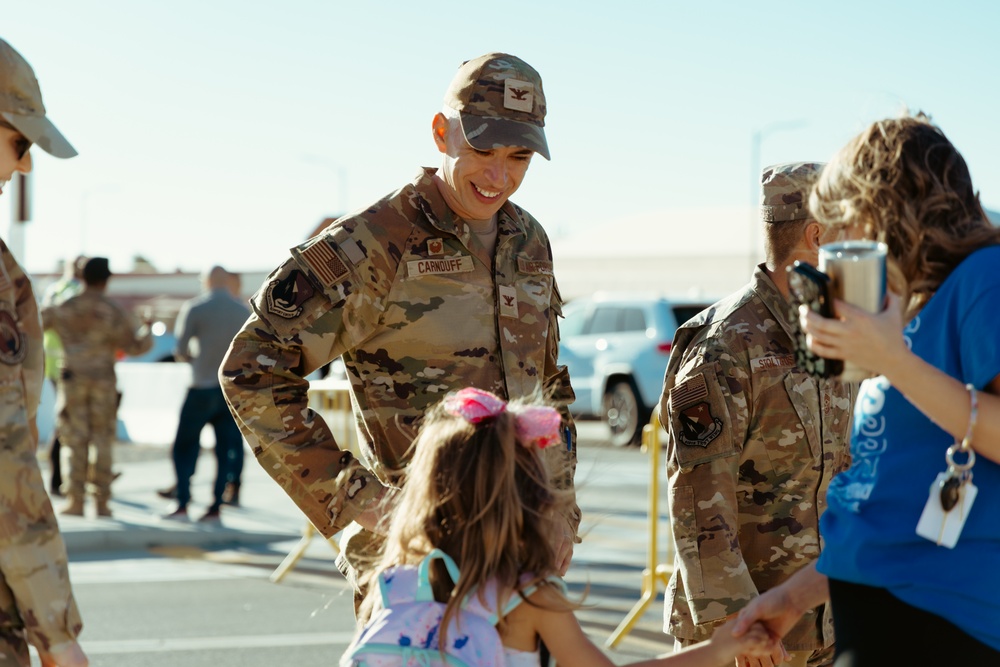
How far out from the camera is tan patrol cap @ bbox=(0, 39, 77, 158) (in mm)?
2850

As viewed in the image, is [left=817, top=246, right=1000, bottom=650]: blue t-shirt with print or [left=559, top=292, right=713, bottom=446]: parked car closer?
[left=817, top=246, right=1000, bottom=650]: blue t-shirt with print

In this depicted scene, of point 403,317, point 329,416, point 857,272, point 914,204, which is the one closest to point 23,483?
point 403,317

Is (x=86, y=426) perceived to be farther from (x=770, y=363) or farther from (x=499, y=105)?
(x=770, y=363)

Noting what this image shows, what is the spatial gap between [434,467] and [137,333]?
347 inches

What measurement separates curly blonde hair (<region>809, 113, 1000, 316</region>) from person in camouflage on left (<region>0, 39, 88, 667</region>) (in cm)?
171

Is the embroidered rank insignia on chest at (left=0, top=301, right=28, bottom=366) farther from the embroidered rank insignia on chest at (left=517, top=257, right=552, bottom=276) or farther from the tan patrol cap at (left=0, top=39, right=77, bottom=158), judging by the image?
the embroidered rank insignia on chest at (left=517, top=257, right=552, bottom=276)

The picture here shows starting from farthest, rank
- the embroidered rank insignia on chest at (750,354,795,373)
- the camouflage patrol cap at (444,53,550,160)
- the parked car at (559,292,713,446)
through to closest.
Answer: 1. the parked car at (559,292,713,446)
2. the embroidered rank insignia on chest at (750,354,795,373)
3. the camouflage patrol cap at (444,53,550,160)

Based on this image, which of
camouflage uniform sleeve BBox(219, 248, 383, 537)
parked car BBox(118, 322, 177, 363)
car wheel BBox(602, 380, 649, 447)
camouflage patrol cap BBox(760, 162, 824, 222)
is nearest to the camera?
camouflage uniform sleeve BBox(219, 248, 383, 537)

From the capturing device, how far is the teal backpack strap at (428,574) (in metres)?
2.69

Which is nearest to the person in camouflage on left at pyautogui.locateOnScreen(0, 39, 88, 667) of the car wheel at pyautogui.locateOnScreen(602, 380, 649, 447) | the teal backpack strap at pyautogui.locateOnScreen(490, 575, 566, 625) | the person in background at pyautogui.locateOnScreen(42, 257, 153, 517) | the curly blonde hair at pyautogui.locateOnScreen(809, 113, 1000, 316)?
the teal backpack strap at pyautogui.locateOnScreen(490, 575, 566, 625)

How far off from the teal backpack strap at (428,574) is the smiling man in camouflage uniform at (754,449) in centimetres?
108

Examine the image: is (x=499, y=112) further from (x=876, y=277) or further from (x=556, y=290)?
(x=876, y=277)

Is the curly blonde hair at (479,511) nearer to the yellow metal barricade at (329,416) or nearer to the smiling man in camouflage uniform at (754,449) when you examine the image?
the smiling man in camouflage uniform at (754,449)

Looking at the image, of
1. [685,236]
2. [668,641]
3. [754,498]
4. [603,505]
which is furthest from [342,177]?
[754,498]
